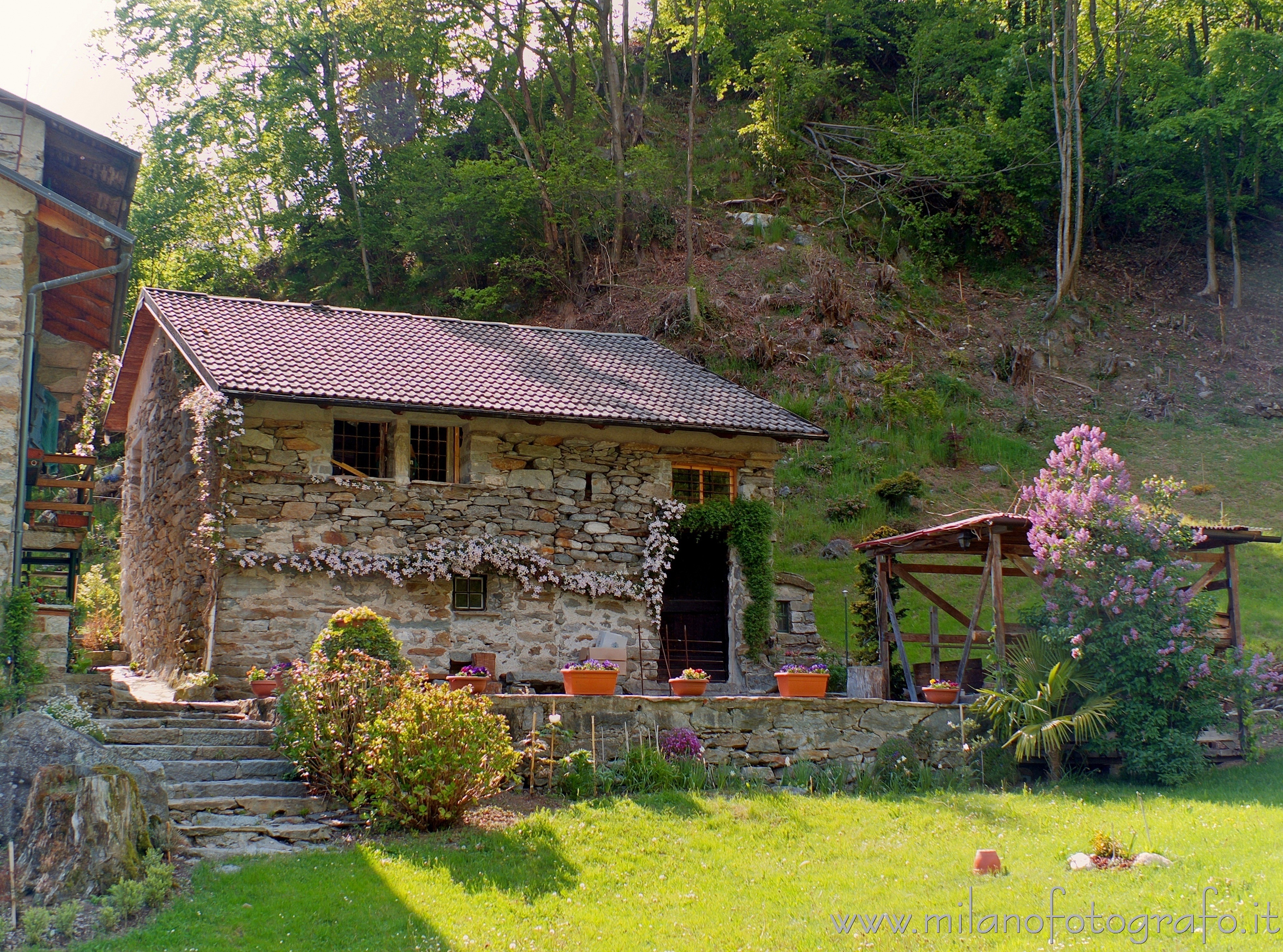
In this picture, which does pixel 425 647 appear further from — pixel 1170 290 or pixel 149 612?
pixel 1170 290

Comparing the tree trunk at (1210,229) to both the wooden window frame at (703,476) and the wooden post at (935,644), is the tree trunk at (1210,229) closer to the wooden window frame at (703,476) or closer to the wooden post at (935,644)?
the wooden window frame at (703,476)

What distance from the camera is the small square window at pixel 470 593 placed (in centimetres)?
1320

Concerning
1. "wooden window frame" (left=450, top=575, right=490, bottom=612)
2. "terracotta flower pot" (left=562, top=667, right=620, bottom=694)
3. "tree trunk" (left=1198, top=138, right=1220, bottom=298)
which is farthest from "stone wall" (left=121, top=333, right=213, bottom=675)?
"tree trunk" (left=1198, top=138, right=1220, bottom=298)

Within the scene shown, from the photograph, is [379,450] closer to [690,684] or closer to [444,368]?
[444,368]

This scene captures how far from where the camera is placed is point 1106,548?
1016 centimetres

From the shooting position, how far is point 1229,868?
6516 millimetres

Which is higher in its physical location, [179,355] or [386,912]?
[179,355]

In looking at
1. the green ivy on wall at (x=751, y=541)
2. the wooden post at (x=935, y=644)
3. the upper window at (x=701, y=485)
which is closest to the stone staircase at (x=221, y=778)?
the green ivy on wall at (x=751, y=541)

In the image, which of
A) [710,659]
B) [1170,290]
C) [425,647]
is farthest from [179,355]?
[1170,290]

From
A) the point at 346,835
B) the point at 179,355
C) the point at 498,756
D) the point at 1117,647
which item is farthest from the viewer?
the point at 179,355

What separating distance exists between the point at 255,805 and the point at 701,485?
810 centimetres

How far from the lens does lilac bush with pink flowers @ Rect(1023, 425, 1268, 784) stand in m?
9.77

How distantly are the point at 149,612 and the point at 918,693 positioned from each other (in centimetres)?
1039

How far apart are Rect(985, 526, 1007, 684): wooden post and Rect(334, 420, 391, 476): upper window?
7301mm
